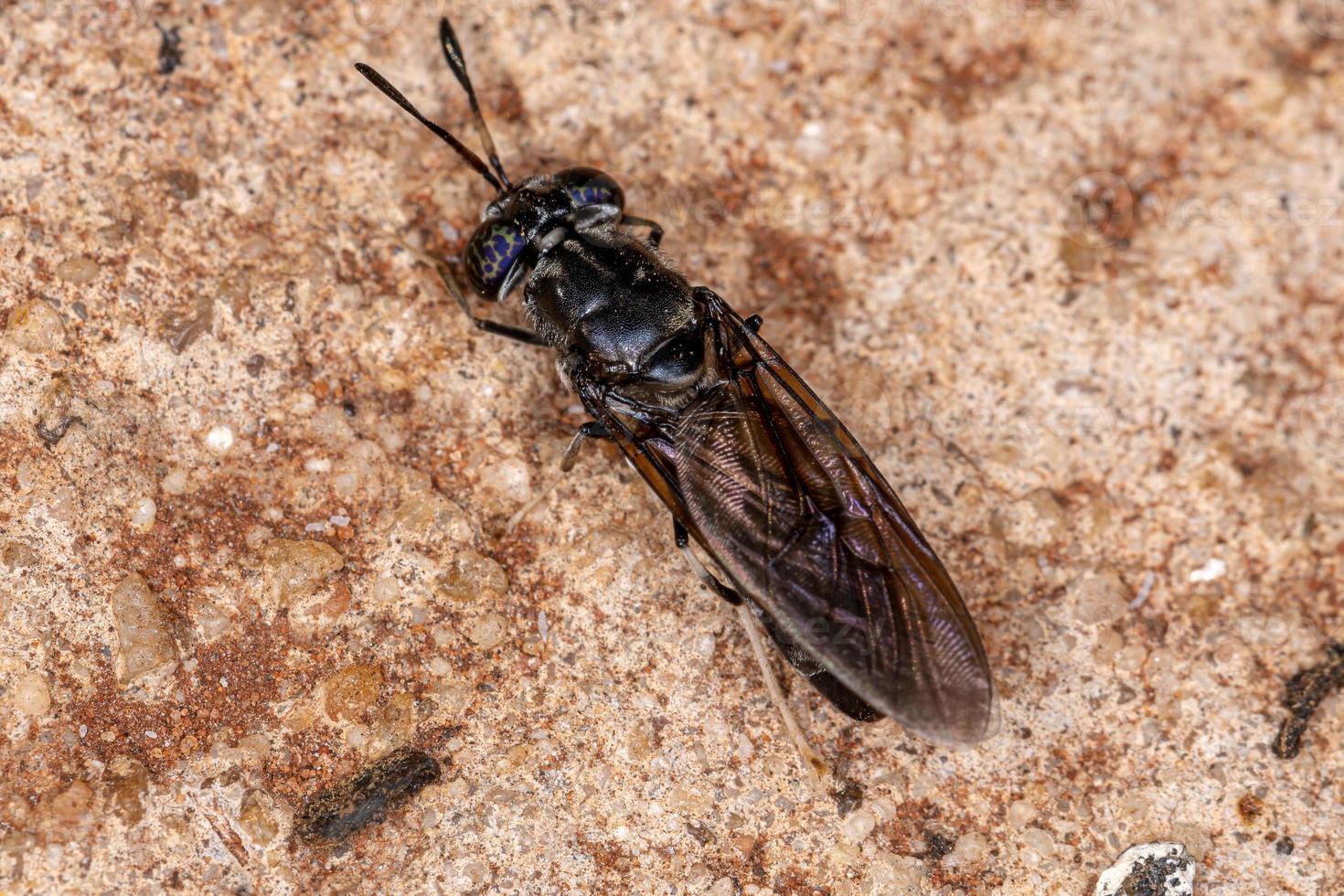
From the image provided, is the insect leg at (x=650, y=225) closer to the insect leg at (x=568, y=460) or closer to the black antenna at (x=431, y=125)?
the black antenna at (x=431, y=125)

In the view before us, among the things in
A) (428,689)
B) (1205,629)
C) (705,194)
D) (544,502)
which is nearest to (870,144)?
(705,194)

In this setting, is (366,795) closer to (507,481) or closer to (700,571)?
(507,481)

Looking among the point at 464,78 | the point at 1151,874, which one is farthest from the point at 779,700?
the point at 464,78

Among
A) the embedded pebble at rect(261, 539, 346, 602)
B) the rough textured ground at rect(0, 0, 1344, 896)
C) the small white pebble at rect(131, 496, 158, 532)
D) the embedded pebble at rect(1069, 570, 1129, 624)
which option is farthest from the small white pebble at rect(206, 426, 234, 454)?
the embedded pebble at rect(1069, 570, 1129, 624)

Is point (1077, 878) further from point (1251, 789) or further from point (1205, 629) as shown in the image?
point (1205, 629)

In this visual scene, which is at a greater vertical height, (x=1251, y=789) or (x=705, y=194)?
(x=705, y=194)

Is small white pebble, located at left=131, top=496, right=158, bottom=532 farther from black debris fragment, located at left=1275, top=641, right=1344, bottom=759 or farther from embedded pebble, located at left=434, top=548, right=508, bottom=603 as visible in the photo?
black debris fragment, located at left=1275, top=641, right=1344, bottom=759
